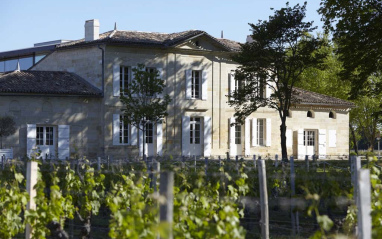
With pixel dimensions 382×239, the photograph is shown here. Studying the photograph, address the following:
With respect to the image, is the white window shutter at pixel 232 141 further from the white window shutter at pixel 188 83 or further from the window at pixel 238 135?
the white window shutter at pixel 188 83

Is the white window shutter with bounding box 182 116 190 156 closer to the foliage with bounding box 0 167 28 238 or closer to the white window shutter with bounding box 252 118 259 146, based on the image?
the white window shutter with bounding box 252 118 259 146

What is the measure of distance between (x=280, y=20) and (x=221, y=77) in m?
5.14

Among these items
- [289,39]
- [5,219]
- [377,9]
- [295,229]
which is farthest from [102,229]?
[289,39]

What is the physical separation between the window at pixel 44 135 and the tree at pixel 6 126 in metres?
1.16

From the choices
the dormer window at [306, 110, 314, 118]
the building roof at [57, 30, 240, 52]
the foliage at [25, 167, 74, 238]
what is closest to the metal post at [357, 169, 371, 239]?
the foliage at [25, 167, 74, 238]

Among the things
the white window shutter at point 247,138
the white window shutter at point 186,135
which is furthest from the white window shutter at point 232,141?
the white window shutter at point 186,135

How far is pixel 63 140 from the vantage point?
3142cm

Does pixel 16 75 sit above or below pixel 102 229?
above

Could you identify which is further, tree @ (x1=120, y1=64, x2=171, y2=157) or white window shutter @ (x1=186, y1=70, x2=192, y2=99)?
white window shutter @ (x1=186, y1=70, x2=192, y2=99)

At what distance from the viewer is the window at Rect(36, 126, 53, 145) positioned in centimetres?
3119

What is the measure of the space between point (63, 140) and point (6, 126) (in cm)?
238

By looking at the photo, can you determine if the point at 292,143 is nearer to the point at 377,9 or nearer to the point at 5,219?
the point at 377,9

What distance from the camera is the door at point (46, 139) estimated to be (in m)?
31.1

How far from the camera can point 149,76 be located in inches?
1230
